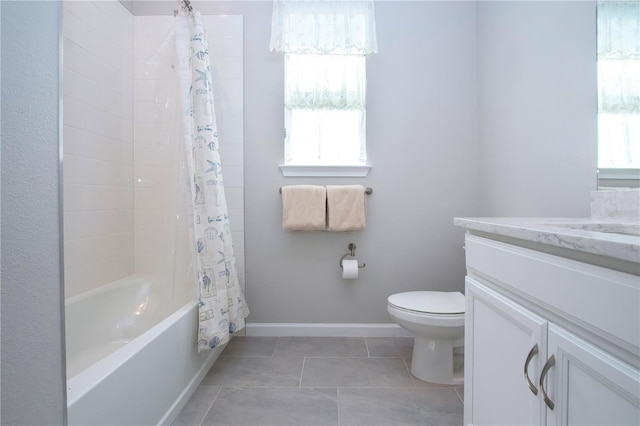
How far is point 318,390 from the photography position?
4.54 feet

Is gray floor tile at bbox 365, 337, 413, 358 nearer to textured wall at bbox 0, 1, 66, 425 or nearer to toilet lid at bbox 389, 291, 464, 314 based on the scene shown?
toilet lid at bbox 389, 291, 464, 314

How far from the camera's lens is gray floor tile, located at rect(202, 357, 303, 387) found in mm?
1452

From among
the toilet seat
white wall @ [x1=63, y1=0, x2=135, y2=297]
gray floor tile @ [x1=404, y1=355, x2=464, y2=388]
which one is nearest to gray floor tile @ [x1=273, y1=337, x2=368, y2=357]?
gray floor tile @ [x1=404, y1=355, x2=464, y2=388]

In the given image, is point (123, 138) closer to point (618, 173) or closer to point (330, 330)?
point (330, 330)

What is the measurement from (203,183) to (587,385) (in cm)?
151

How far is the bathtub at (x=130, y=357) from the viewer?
2.68 feet

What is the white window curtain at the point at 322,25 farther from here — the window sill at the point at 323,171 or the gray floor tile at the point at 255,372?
the gray floor tile at the point at 255,372

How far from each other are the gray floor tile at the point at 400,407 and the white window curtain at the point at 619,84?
1.19 metres

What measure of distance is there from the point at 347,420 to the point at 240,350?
2.80 feet

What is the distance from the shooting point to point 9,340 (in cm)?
43

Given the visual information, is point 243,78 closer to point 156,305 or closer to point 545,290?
point 156,305

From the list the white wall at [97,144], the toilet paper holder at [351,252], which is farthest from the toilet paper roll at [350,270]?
the white wall at [97,144]

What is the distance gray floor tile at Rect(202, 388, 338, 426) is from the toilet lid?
1.81 feet

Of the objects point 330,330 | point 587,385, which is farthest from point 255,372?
point 587,385
